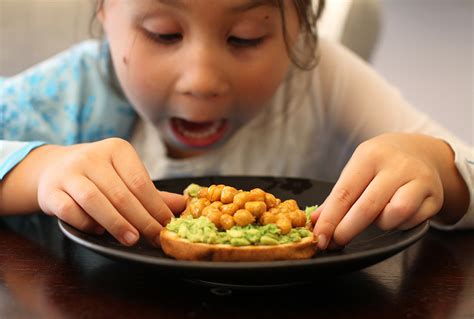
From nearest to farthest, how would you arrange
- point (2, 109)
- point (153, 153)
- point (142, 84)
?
1. point (142, 84)
2. point (2, 109)
3. point (153, 153)

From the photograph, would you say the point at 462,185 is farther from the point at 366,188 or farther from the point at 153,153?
the point at 153,153

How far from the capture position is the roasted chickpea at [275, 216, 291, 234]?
632mm

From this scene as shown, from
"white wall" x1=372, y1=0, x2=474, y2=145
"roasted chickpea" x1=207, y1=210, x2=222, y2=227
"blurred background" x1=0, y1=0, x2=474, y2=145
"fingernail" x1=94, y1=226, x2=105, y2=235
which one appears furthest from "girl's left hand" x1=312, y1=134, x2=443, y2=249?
"white wall" x1=372, y1=0, x2=474, y2=145

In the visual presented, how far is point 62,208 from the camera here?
713mm

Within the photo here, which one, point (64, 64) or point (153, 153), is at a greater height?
point (64, 64)

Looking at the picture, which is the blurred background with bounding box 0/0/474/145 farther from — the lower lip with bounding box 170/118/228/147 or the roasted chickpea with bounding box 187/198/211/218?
the roasted chickpea with bounding box 187/198/211/218

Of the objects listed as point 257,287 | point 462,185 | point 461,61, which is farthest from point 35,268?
point 461,61

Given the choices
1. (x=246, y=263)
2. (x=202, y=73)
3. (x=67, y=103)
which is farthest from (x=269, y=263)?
(x=67, y=103)

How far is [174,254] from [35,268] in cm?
17

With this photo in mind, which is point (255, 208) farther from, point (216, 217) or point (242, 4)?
point (242, 4)

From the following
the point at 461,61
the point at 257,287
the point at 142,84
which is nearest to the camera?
the point at 257,287

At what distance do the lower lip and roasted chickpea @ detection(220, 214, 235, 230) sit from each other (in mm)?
491

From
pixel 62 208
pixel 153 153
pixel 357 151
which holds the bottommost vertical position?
pixel 153 153

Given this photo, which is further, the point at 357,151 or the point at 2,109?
the point at 2,109
